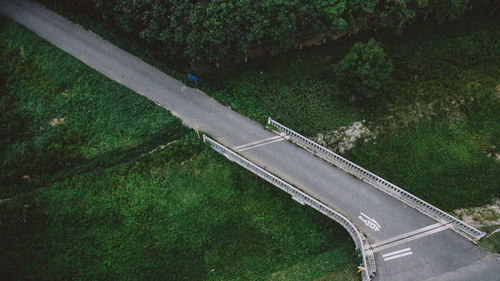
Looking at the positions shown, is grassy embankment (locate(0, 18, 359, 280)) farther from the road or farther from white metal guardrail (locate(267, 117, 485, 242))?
white metal guardrail (locate(267, 117, 485, 242))

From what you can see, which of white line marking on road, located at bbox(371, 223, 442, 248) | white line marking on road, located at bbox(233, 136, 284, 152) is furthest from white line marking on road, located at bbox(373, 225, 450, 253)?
white line marking on road, located at bbox(233, 136, 284, 152)

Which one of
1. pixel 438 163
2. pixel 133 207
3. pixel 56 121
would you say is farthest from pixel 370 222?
pixel 56 121

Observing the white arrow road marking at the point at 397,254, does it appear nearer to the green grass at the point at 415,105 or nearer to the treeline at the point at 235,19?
the green grass at the point at 415,105

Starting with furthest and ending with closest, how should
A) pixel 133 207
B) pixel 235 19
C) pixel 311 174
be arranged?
pixel 235 19 < pixel 311 174 < pixel 133 207

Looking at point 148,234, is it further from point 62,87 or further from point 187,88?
point 62,87

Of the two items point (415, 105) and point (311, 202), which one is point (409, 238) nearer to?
point (311, 202)

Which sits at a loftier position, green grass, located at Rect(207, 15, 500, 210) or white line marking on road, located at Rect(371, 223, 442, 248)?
green grass, located at Rect(207, 15, 500, 210)
